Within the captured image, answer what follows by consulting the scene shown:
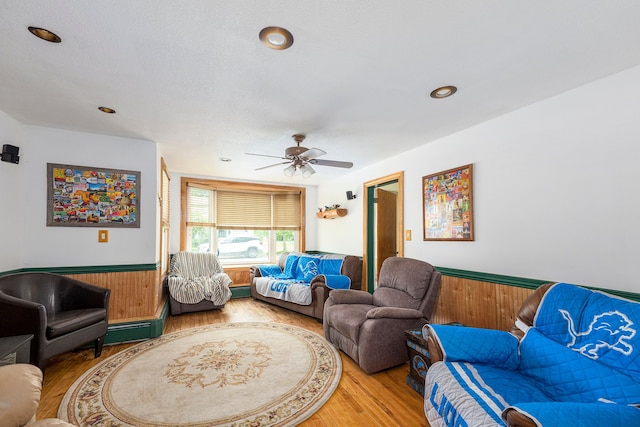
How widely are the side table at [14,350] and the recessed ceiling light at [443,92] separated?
11.2 ft

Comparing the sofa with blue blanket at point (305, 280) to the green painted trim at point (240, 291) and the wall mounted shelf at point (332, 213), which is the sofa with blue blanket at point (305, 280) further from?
the wall mounted shelf at point (332, 213)

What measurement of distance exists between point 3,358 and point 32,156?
2.31 meters

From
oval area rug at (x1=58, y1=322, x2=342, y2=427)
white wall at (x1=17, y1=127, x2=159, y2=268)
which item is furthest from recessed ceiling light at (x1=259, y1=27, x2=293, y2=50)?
white wall at (x1=17, y1=127, x2=159, y2=268)

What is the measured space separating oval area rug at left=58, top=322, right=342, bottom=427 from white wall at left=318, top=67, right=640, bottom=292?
6.35ft

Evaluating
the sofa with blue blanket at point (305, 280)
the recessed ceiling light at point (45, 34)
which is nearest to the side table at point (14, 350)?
the recessed ceiling light at point (45, 34)

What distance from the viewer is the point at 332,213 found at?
5570 mm

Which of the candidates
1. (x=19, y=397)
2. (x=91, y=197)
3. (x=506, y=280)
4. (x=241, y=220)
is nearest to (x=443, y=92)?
(x=506, y=280)

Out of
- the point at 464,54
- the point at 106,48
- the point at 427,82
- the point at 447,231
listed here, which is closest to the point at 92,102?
the point at 106,48

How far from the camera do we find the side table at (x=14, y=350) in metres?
1.77

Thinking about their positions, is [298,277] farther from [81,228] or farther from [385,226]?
[81,228]

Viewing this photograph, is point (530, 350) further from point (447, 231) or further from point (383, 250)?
point (383, 250)

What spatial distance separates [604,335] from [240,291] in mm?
5205

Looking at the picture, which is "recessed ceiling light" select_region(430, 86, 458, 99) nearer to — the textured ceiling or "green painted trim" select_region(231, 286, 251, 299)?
the textured ceiling

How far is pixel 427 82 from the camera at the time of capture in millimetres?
2166
